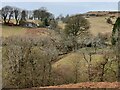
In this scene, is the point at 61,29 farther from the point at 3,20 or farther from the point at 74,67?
the point at 74,67

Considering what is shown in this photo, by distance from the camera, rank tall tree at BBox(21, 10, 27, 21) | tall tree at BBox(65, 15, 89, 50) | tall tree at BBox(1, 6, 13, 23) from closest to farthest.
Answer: tall tree at BBox(65, 15, 89, 50), tall tree at BBox(1, 6, 13, 23), tall tree at BBox(21, 10, 27, 21)

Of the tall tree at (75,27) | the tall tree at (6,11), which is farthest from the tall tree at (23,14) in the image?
the tall tree at (75,27)

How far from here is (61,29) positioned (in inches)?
1310

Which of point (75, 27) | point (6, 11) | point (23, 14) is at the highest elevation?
point (6, 11)

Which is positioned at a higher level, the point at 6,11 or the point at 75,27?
the point at 6,11

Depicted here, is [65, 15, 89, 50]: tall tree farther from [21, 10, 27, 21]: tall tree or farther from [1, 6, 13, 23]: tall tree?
[1, 6, 13, 23]: tall tree

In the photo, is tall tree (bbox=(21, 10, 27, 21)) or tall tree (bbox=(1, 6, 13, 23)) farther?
tall tree (bbox=(21, 10, 27, 21))

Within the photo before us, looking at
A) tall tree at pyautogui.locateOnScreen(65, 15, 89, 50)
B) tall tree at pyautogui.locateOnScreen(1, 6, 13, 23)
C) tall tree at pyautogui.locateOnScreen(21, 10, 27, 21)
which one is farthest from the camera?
tall tree at pyautogui.locateOnScreen(21, 10, 27, 21)

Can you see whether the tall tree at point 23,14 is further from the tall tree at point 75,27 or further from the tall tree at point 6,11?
the tall tree at point 75,27

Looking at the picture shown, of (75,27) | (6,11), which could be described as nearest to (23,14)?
(6,11)

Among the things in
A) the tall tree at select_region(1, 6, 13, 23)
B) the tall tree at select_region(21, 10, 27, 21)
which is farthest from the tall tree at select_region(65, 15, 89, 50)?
the tall tree at select_region(1, 6, 13, 23)

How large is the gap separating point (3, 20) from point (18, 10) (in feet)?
7.54

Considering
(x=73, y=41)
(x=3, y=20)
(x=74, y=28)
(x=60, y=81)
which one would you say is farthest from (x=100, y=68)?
(x=3, y=20)

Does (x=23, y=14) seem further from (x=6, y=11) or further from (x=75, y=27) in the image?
(x=75, y=27)
